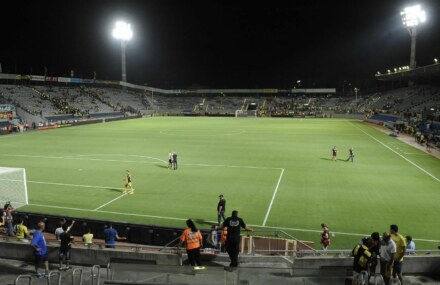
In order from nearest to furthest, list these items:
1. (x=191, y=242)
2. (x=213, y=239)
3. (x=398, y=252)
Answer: (x=398, y=252), (x=191, y=242), (x=213, y=239)

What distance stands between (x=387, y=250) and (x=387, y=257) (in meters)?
0.16

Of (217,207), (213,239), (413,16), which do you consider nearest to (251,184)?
(217,207)

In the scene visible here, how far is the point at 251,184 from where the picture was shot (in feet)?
78.6

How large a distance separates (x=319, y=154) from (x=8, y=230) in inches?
1097

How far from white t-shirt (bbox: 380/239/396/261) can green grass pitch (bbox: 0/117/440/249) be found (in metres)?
→ 5.99

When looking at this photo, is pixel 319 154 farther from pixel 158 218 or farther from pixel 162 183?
pixel 158 218

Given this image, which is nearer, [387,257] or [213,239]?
[387,257]

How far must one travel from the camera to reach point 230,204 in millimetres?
19719

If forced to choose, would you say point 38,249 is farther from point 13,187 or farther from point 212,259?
point 13,187

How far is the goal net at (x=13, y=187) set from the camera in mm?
18188

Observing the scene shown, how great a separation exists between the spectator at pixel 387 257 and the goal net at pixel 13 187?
1672 centimetres

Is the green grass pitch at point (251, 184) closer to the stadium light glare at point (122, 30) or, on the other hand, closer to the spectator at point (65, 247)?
the spectator at point (65, 247)

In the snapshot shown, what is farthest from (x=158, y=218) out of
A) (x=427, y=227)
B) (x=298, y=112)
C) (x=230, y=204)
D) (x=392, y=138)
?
(x=298, y=112)

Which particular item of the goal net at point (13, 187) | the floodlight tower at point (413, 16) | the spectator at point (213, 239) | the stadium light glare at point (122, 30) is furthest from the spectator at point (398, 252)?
the stadium light glare at point (122, 30)
